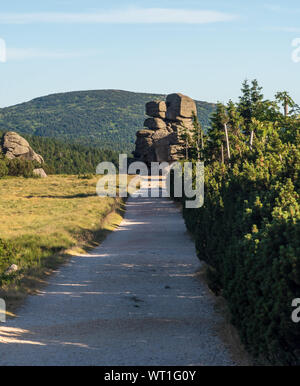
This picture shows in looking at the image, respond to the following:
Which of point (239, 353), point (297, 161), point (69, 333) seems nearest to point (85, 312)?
point (69, 333)

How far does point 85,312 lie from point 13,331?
6.77ft

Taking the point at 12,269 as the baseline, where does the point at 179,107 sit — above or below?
above

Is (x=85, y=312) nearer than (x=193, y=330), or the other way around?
(x=193, y=330)

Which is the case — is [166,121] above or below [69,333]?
above

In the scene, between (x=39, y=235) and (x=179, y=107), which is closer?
(x=39, y=235)

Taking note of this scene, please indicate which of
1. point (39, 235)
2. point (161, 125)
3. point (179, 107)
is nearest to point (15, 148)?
point (161, 125)

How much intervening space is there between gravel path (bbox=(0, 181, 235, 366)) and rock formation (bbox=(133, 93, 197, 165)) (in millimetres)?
67039

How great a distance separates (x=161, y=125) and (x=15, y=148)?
26.7m

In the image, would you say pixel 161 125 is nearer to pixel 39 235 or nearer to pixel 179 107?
pixel 179 107

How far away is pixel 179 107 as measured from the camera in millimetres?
93125

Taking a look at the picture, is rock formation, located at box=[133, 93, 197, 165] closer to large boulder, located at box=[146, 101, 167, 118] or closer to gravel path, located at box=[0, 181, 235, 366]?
large boulder, located at box=[146, 101, 167, 118]

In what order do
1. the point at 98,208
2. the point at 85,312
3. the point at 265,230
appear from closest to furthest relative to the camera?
the point at 265,230
the point at 85,312
the point at 98,208

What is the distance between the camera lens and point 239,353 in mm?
8594
